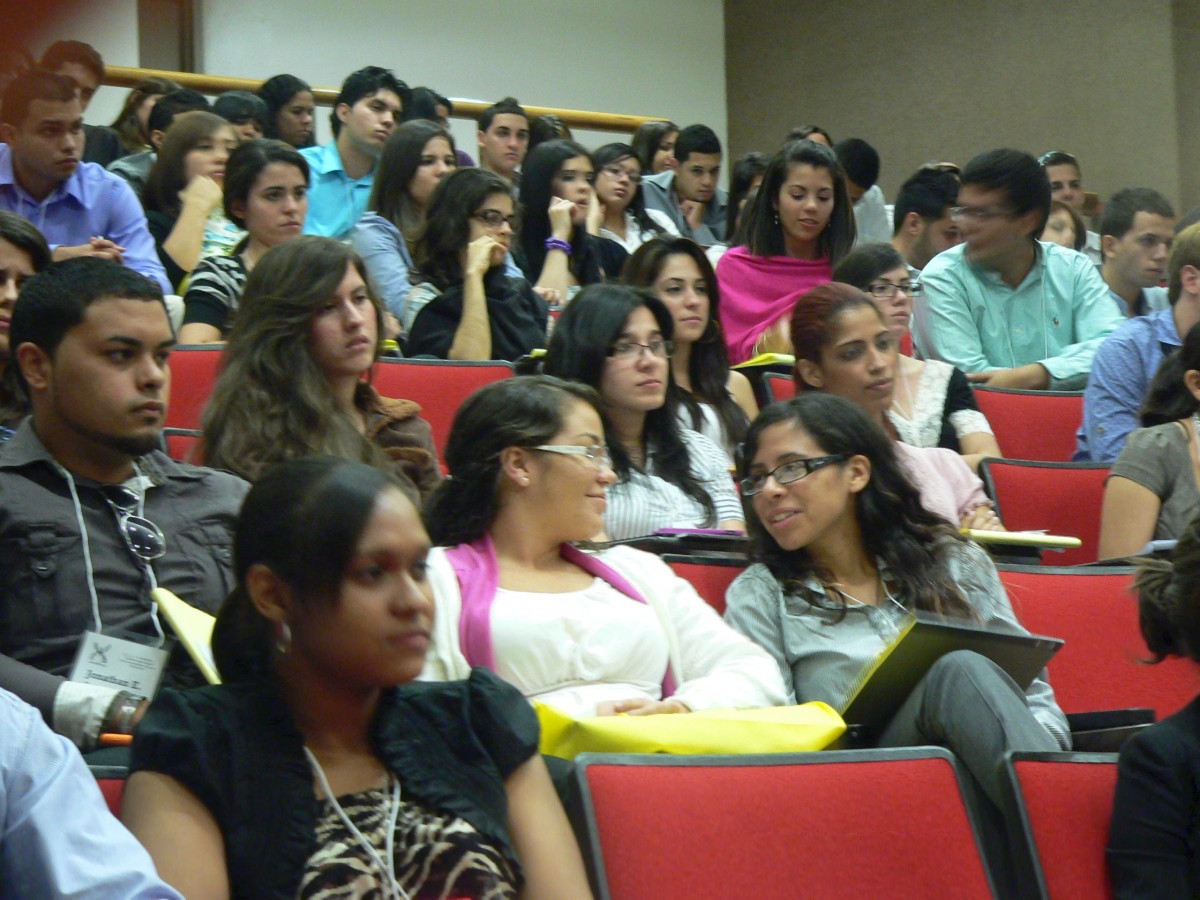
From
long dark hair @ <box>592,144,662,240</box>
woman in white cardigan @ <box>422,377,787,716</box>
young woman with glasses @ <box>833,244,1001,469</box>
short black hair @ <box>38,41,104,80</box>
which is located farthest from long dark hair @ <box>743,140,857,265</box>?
short black hair @ <box>38,41,104,80</box>

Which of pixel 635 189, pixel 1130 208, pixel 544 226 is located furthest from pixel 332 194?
pixel 1130 208

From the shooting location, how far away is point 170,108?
188 inches

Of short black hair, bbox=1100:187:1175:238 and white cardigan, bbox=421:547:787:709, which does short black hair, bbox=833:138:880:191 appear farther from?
white cardigan, bbox=421:547:787:709

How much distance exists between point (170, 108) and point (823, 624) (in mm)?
3475

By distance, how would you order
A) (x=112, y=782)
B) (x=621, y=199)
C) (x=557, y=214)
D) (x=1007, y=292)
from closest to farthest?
(x=112, y=782), (x=1007, y=292), (x=557, y=214), (x=621, y=199)

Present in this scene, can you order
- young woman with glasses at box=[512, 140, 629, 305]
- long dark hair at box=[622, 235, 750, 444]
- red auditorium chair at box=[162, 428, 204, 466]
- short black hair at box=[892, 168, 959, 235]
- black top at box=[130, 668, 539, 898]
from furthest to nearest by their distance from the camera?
short black hair at box=[892, 168, 959, 235] → young woman with glasses at box=[512, 140, 629, 305] → long dark hair at box=[622, 235, 750, 444] → red auditorium chair at box=[162, 428, 204, 466] → black top at box=[130, 668, 539, 898]

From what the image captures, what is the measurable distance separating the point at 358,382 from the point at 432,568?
0.74 m

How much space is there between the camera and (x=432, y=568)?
1863 millimetres

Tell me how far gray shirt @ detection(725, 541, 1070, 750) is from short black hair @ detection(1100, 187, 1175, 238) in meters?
3.21

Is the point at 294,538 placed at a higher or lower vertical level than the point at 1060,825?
higher

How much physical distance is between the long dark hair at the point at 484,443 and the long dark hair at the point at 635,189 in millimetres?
3462

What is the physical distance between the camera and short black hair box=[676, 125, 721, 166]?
6078 millimetres

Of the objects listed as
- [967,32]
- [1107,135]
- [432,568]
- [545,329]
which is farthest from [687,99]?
[432,568]

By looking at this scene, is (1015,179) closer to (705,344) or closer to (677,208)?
(705,344)
